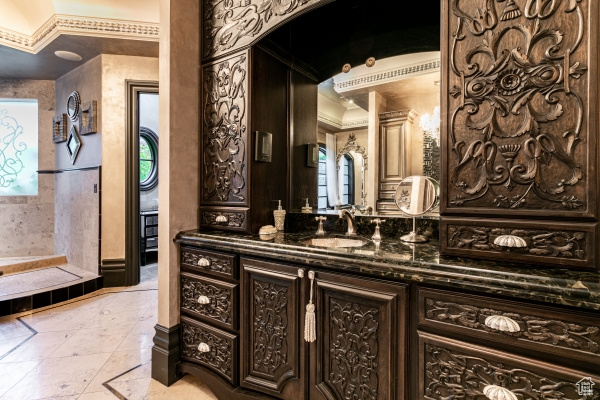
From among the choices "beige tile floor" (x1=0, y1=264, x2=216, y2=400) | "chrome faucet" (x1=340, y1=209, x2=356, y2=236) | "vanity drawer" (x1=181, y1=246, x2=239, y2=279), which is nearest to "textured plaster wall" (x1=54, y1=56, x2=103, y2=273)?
"beige tile floor" (x1=0, y1=264, x2=216, y2=400)

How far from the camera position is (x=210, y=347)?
5.58 ft

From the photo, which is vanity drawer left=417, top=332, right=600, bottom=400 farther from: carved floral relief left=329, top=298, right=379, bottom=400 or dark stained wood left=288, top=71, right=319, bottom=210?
dark stained wood left=288, top=71, right=319, bottom=210

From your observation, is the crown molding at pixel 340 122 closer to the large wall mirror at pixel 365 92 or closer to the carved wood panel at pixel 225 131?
the large wall mirror at pixel 365 92

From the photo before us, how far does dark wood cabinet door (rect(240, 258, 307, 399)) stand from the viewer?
1.38 m

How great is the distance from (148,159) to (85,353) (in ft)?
12.3

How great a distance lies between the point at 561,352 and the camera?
0.87 meters

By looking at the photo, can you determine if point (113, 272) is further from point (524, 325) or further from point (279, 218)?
point (524, 325)

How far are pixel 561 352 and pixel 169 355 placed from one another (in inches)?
73.3

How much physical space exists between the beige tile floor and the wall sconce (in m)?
1.98

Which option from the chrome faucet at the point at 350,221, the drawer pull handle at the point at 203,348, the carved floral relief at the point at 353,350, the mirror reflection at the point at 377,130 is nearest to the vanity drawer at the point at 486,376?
the carved floral relief at the point at 353,350

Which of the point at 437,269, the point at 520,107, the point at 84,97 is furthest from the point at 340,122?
the point at 84,97

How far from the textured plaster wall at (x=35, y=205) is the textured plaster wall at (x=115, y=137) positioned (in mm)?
1325

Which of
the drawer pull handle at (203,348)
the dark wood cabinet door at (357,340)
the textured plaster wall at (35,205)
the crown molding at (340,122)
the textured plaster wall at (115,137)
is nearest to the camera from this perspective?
the dark wood cabinet door at (357,340)

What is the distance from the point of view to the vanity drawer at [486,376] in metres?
0.86
